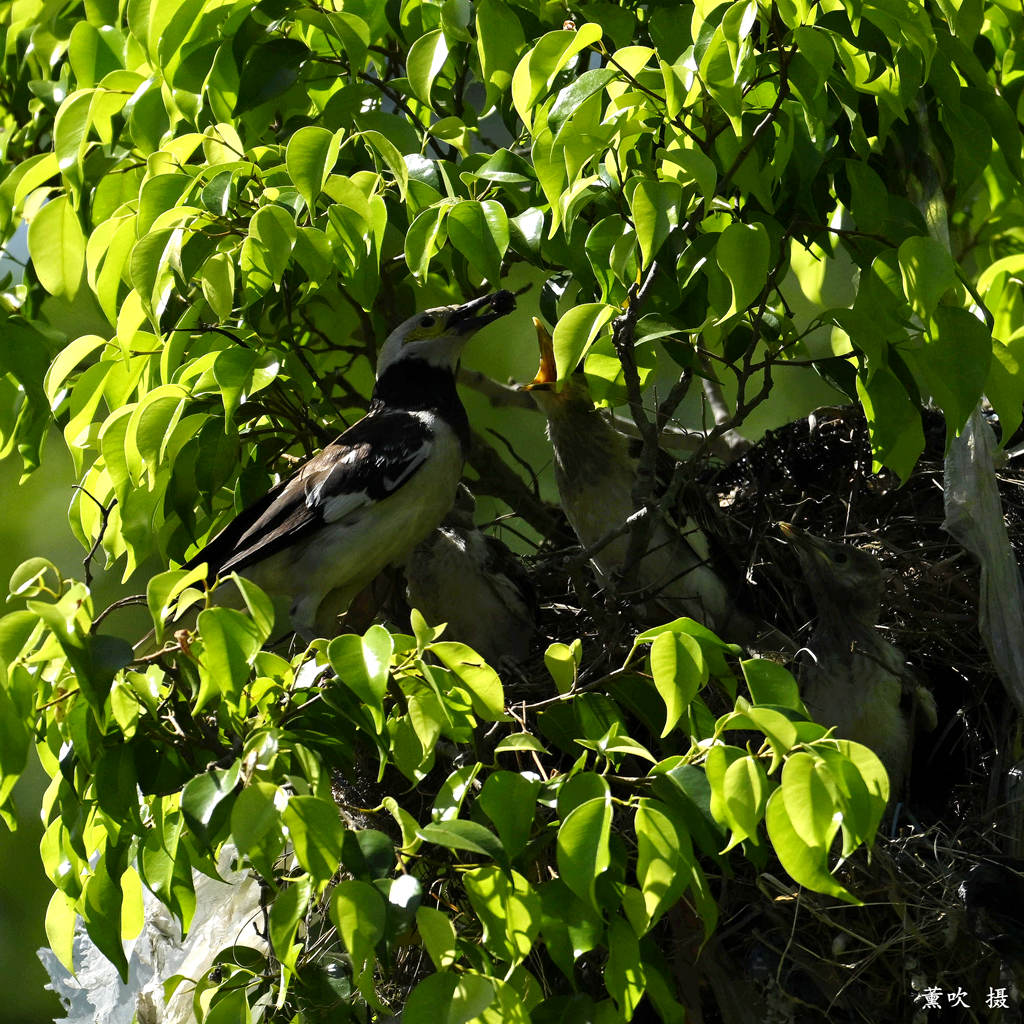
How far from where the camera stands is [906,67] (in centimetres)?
208

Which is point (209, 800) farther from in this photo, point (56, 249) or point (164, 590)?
point (56, 249)

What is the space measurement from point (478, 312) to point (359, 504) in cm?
62

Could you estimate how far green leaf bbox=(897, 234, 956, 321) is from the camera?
6.65ft

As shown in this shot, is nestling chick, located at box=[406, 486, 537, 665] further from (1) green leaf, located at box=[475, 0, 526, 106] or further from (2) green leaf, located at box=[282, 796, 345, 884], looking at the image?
(2) green leaf, located at box=[282, 796, 345, 884]

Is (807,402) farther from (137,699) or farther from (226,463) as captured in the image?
(137,699)

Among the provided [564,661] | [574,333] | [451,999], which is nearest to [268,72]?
[574,333]

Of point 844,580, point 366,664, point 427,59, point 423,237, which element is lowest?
point 844,580

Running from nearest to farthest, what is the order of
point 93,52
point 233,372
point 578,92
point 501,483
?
point 578,92, point 233,372, point 93,52, point 501,483

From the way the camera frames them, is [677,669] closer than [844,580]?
Yes

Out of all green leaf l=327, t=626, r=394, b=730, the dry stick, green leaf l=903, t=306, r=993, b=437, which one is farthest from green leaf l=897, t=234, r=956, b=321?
the dry stick

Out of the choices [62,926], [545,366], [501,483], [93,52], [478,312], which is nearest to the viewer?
[62,926]

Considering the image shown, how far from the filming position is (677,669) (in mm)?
1857

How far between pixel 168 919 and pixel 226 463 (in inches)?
46.5

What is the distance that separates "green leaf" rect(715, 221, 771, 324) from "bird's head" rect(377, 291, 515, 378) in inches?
56.0
